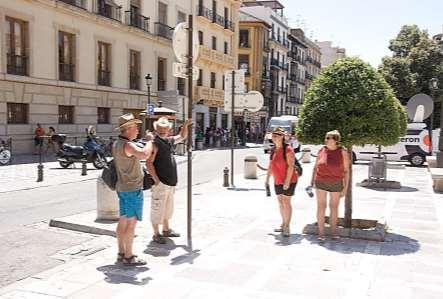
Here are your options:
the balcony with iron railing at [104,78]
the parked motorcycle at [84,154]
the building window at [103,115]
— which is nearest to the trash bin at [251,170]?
the parked motorcycle at [84,154]

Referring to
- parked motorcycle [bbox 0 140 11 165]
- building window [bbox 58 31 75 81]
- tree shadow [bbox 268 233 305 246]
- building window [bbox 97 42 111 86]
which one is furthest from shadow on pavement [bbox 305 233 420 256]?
building window [bbox 97 42 111 86]

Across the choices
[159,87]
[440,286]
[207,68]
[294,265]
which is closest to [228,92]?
[294,265]

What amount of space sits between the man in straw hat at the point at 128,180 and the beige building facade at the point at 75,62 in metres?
17.2

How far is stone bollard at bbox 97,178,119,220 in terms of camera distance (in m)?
7.70

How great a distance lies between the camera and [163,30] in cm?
3359

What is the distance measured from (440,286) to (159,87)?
30194 millimetres

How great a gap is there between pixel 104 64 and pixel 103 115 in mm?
2938

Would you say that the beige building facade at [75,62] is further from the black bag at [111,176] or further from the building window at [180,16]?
the black bag at [111,176]

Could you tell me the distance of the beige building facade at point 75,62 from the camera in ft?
70.8

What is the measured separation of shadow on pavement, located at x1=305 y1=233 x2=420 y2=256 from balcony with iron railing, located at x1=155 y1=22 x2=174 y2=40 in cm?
2788

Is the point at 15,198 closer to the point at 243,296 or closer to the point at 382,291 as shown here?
the point at 243,296

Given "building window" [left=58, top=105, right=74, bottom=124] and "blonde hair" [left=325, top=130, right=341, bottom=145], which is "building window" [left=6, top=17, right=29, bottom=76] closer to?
"building window" [left=58, top=105, right=74, bottom=124]

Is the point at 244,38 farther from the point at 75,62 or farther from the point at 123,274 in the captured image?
the point at 123,274

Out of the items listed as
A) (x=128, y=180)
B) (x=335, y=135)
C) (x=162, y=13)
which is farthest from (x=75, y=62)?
(x=128, y=180)
